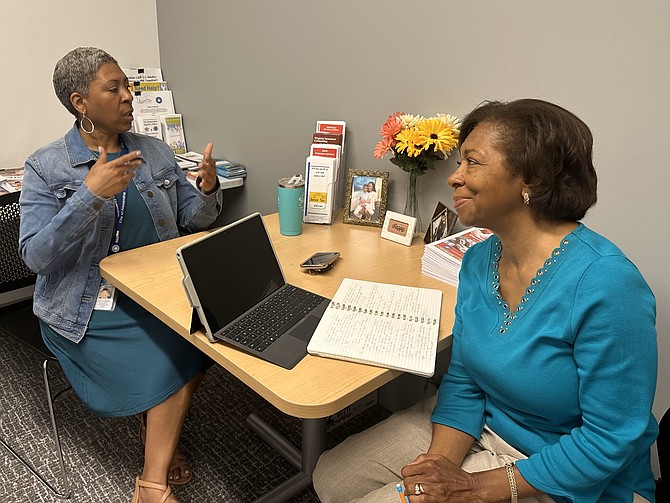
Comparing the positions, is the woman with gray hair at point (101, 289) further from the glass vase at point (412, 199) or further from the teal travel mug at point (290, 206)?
the glass vase at point (412, 199)

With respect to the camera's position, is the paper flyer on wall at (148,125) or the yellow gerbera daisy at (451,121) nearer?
the yellow gerbera daisy at (451,121)

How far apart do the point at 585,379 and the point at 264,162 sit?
185 centimetres

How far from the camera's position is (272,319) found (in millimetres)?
1272

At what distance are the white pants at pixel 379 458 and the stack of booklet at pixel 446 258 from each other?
1.32 ft

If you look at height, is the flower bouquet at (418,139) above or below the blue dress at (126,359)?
above

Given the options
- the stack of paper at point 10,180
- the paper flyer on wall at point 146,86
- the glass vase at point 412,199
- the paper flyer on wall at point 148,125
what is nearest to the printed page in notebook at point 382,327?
the glass vase at point 412,199

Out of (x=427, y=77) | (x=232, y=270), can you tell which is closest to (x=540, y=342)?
(x=232, y=270)

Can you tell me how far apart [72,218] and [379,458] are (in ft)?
3.35

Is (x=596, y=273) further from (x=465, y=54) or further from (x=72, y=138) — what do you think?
(x=72, y=138)

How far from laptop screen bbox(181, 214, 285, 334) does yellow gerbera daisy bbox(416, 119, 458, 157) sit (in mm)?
604

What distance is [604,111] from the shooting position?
1407 millimetres

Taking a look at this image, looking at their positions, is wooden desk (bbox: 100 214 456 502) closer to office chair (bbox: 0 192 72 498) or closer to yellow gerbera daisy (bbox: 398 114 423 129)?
yellow gerbera daisy (bbox: 398 114 423 129)

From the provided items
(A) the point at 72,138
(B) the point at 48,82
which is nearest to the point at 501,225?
(A) the point at 72,138

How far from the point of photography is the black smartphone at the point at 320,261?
151 cm
